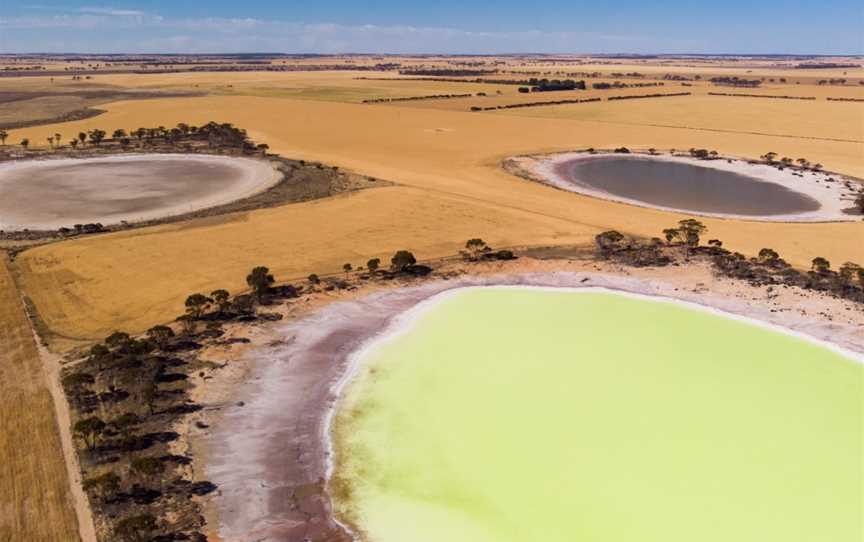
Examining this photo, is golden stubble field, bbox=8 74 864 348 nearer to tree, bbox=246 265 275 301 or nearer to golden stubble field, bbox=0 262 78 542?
tree, bbox=246 265 275 301

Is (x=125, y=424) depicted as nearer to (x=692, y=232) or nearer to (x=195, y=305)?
(x=195, y=305)

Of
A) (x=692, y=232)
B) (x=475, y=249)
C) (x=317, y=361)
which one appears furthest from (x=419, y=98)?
(x=317, y=361)

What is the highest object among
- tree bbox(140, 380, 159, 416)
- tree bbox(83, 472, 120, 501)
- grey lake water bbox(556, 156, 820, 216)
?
grey lake water bbox(556, 156, 820, 216)

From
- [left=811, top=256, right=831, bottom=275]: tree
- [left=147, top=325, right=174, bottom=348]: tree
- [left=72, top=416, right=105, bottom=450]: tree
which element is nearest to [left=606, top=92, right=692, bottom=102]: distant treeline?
[left=811, top=256, right=831, bottom=275]: tree

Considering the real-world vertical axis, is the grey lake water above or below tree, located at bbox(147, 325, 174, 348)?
above

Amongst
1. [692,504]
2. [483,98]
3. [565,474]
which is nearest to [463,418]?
[565,474]

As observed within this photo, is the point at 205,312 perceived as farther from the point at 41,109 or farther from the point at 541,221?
the point at 41,109

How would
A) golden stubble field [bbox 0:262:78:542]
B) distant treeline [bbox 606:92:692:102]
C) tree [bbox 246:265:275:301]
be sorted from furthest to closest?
distant treeline [bbox 606:92:692:102], tree [bbox 246:265:275:301], golden stubble field [bbox 0:262:78:542]
